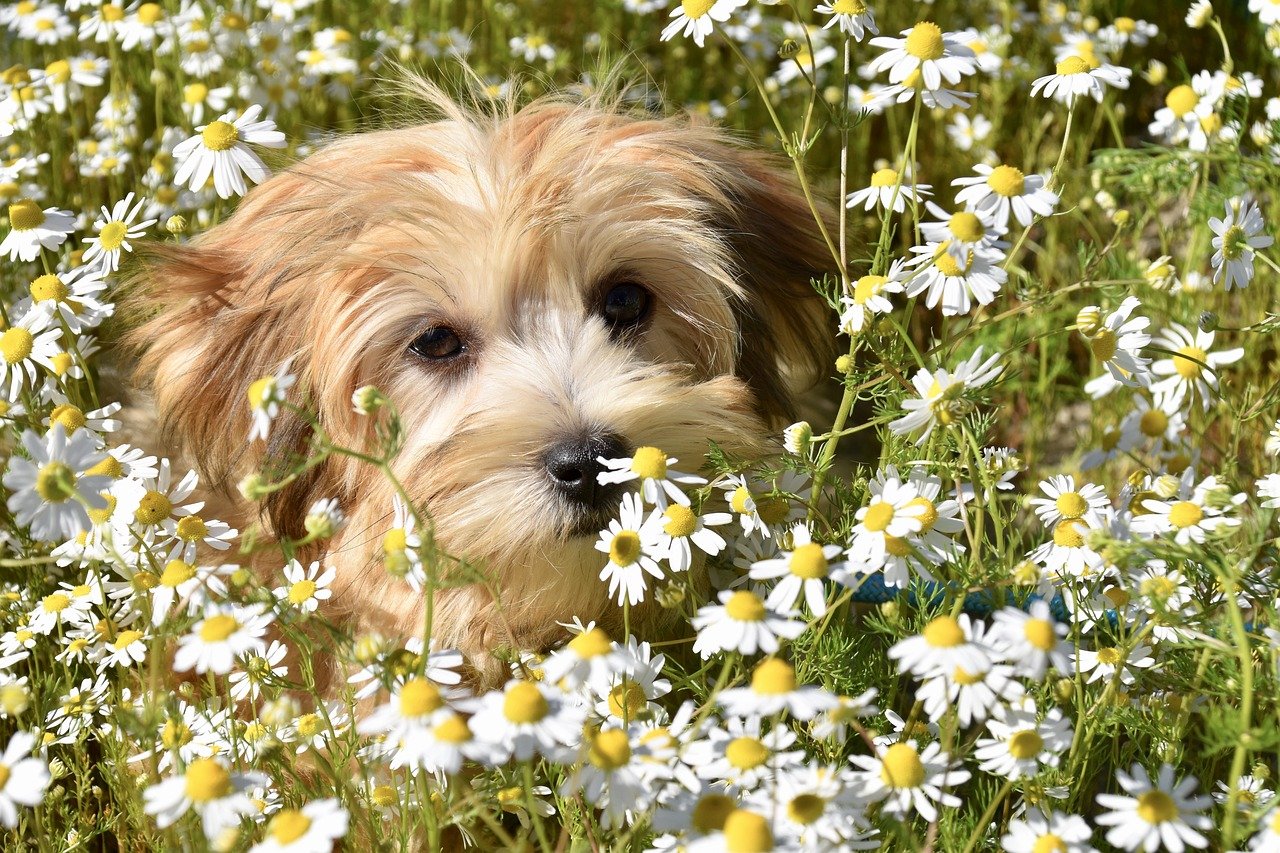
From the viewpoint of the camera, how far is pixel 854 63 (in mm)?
4805

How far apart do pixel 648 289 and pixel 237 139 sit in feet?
2.83

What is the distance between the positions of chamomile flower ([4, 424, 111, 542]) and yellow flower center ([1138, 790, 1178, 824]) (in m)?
1.27

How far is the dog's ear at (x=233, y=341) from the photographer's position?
2518 mm

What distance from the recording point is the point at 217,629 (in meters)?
1.52

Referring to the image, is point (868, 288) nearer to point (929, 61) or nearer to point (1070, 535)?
point (929, 61)

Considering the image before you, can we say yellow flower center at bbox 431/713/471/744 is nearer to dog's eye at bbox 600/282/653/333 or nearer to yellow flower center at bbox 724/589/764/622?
yellow flower center at bbox 724/589/764/622

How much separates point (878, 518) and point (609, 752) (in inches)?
21.1

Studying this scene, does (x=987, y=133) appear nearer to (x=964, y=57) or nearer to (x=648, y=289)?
(x=648, y=289)

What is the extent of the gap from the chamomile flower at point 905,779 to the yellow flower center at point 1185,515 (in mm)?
575

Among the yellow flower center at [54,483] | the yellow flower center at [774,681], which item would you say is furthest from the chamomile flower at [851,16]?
the yellow flower center at [54,483]

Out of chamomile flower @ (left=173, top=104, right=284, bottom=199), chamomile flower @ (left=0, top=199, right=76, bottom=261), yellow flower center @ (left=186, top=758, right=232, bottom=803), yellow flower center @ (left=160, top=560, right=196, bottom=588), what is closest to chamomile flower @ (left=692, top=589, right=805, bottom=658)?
yellow flower center @ (left=186, top=758, right=232, bottom=803)

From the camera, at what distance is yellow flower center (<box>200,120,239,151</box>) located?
2.26 metres

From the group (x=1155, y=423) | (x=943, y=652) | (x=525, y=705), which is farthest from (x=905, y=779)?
(x=1155, y=423)

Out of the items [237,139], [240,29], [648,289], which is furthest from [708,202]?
[240,29]
